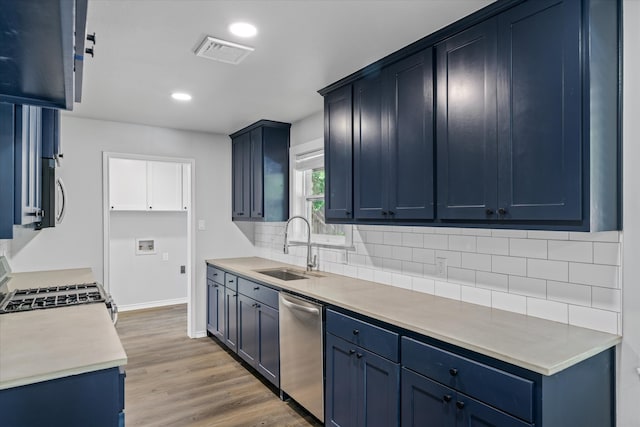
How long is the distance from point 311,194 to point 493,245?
2157mm

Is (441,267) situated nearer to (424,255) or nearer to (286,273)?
(424,255)

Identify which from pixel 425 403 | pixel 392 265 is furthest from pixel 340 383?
pixel 392 265

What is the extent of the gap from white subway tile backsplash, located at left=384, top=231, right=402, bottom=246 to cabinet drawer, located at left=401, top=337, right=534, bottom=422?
105 cm

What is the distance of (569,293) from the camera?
72.9 inches

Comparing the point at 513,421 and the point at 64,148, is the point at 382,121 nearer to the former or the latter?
the point at 513,421

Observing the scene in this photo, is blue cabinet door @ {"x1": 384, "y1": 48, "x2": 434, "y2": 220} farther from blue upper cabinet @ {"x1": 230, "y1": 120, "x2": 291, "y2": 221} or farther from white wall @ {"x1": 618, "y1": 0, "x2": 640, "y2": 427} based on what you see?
blue upper cabinet @ {"x1": 230, "y1": 120, "x2": 291, "y2": 221}

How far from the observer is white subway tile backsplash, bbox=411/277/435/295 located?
8.42 ft

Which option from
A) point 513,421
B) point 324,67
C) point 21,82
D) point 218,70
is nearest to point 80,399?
point 21,82

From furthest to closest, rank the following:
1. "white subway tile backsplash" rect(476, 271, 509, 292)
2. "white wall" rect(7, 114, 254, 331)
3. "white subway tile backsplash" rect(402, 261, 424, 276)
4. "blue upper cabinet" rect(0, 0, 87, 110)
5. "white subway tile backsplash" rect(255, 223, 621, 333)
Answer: "white wall" rect(7, 114, 254, 331)
"white subway tile backsplash" rect(402, 261, 424, 276)
"white subway tile backsplash" rect(476, 271, 509, 292)
"white subway tile backsplash" rect(255, 223, 621, 333)
"blue upper cabinet" rect(0, 0, 87, 110)

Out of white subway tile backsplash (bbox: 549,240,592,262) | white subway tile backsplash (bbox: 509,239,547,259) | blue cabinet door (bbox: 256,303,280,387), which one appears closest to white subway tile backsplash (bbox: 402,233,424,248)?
white subway tile backsplash (bbox: 509,239,547,259)

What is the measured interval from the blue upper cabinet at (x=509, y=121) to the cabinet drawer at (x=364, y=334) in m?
0.67

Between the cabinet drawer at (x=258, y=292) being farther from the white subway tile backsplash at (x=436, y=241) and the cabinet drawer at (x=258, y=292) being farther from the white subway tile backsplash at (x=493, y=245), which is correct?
the white subway tile backsplash at (x=493, y=245)

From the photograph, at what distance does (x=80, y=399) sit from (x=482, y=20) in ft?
8.05

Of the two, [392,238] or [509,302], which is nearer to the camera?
[509,302]
